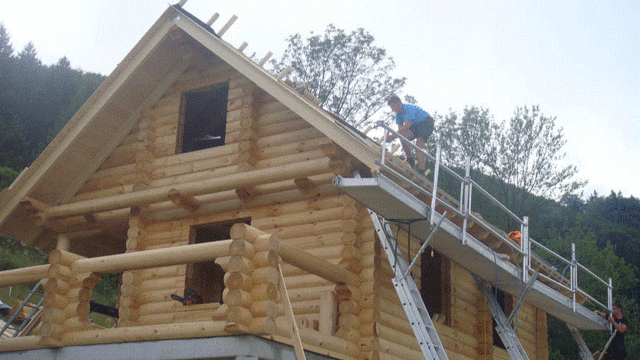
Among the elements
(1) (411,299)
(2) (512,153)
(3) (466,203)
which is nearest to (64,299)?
(1) (411,299)

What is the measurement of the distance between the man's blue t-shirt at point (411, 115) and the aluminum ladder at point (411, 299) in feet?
12.6

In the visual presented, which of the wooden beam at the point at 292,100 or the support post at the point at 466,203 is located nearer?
the support post at the point at 466,203

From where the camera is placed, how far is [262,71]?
1221 cm

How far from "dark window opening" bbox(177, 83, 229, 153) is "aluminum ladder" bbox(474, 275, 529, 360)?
564 cm

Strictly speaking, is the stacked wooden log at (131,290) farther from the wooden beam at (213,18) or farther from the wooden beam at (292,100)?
the wooden beam at (213,18)

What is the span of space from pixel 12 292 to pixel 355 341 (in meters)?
19.4

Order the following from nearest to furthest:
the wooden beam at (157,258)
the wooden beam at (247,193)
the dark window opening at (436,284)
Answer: the wooden beam at (157,258)
the wooden beam at (247,193)
the dark window opening at (436,284)

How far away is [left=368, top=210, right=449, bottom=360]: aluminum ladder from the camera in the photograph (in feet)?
A: 31.1

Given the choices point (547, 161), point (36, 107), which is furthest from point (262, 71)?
point (36, 107)

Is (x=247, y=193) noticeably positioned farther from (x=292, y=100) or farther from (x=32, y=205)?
(x=32, y=205)

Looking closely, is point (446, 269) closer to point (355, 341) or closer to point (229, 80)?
point (355, 341)

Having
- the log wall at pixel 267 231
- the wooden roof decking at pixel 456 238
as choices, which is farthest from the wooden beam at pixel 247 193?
the wooden roof decking at pixel 456 238

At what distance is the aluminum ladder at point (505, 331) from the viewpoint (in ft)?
37.0

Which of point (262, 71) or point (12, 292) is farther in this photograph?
point (12, 292)
